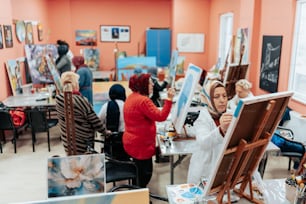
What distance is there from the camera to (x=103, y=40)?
8.90 meters

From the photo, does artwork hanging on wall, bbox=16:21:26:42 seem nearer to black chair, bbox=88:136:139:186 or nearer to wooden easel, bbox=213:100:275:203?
black chair, bbox=88:136:139:186

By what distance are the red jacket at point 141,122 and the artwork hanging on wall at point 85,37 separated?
6455 mm

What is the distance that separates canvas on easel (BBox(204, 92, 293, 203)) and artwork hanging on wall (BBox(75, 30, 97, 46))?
309 inches

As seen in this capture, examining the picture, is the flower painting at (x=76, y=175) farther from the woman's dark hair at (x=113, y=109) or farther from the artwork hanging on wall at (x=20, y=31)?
the artwork hanging on wall at (x=20, y=31)

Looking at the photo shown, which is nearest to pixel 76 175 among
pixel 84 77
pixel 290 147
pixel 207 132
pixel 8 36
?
pixel 207 132

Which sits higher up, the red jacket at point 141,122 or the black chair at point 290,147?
the red jacket at point 141,122

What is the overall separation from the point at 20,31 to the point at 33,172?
3246 mm

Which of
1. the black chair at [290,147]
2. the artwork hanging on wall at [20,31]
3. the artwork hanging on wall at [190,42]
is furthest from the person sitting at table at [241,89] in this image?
the artwork hanging on wall at [190,42]

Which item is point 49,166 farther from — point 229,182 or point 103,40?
point 103,40

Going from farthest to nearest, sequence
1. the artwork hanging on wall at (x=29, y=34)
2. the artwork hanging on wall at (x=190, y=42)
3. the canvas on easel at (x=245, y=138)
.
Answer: the artwork hanging on wall at (x=190, y=42) < the artwork hanging on wall at (x=29, y=34) < the canvas on easel at (x=245, y=138)

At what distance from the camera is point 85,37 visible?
347 inches

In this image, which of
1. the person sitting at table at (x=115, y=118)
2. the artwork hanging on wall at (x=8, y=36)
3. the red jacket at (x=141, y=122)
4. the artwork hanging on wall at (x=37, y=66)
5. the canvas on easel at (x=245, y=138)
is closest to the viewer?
the canvas on easel at (x=245, y=138)

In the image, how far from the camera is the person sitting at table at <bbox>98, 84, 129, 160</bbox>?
3234 mm

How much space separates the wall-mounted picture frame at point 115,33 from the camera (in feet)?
29.0
